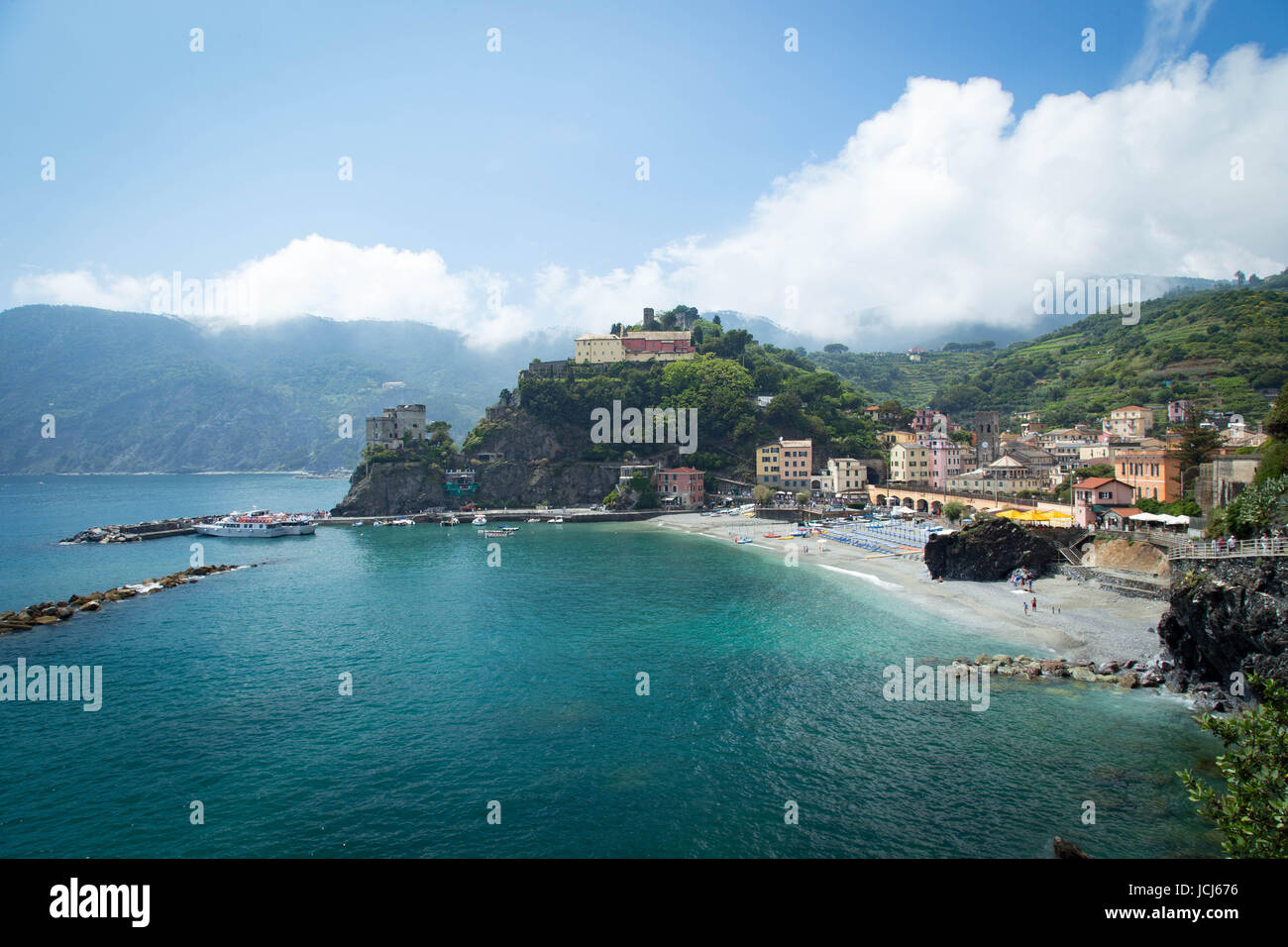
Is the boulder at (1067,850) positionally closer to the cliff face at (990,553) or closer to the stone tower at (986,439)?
the cliff face at (990,553)

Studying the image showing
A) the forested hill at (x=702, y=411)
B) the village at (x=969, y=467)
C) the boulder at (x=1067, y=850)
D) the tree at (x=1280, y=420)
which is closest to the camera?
the boulder at (x=1067, y=850)

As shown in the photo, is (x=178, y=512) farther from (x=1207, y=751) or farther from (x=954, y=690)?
(x=1207, y=751)

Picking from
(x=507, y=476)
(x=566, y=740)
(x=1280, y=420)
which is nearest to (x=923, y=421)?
(x=507, y=476)

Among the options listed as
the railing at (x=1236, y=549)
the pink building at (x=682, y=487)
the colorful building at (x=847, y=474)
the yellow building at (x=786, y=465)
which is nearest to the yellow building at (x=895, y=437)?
the colorful building at (x=847, y=474)

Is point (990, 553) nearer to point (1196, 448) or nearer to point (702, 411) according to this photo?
point (1196, 448)

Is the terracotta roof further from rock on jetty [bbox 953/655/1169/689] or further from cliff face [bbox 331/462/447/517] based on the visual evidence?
cliff face [bbox 331/462/447/517]

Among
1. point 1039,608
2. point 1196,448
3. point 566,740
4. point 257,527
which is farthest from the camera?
point 257,527

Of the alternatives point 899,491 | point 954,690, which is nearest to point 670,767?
point 954,690
